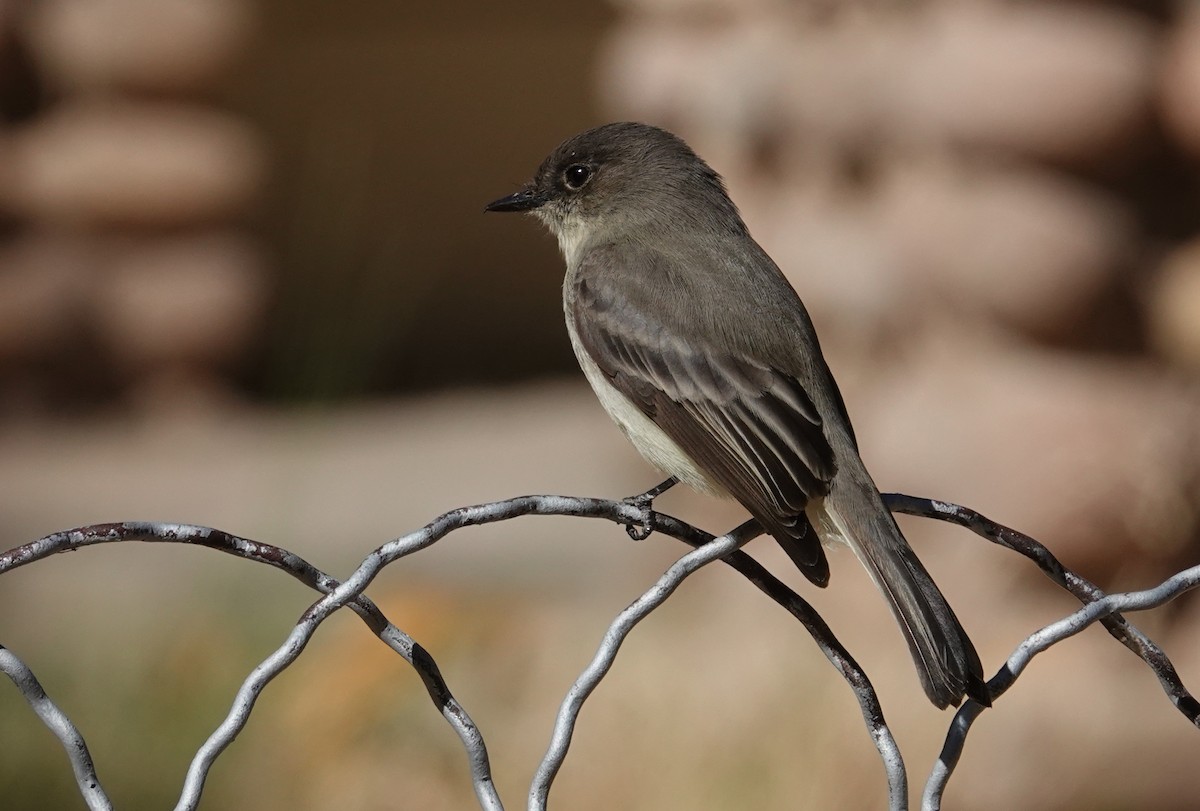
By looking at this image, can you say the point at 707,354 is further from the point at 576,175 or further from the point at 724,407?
the point at 576,175

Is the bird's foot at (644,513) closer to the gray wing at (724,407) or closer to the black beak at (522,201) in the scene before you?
the gray wing at (724,407)

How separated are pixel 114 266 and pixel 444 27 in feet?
17.7

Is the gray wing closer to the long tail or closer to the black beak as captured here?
the long tail

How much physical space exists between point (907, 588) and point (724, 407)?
635mm

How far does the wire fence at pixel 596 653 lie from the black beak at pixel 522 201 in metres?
1.83

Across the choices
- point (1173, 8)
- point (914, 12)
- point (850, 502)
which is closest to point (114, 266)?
point (914, 12)

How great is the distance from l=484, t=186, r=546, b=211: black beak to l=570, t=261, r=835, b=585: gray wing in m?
0.44

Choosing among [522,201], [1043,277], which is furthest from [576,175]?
[1043,277]

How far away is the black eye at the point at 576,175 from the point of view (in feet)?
12.6

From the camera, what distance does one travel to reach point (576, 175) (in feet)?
12.6

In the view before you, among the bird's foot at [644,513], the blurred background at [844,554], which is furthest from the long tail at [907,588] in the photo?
the blurred background at [844,554]

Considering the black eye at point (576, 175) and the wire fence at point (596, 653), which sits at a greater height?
the black eye at point (576, 175)

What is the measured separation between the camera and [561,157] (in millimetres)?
3842

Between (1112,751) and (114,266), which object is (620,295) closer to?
(1112,751)
